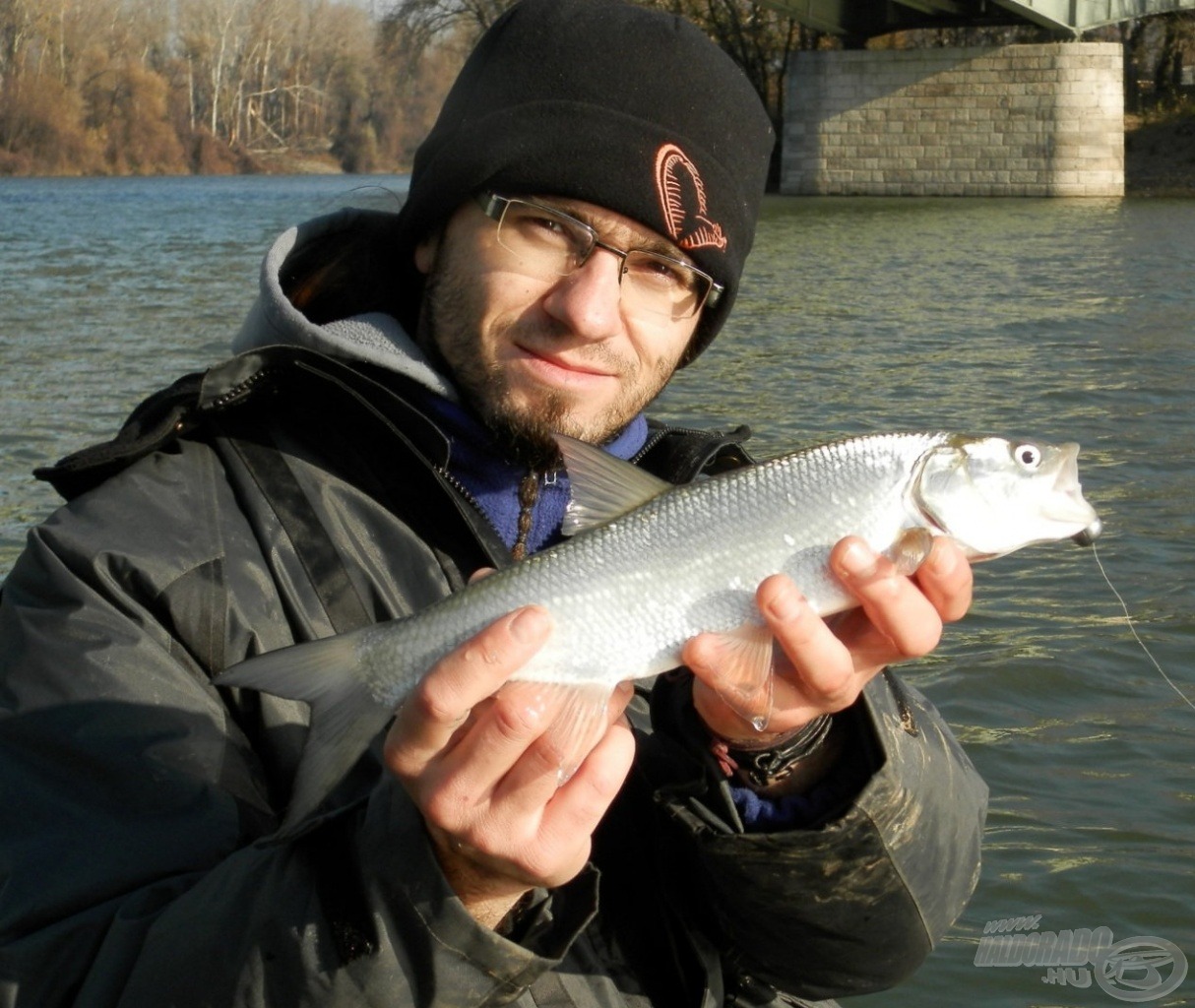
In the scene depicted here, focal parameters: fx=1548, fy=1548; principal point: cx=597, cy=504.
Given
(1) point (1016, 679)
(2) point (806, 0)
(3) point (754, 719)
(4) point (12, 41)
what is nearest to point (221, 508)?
(3) point (754, 719)

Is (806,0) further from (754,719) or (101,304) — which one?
(754,719)

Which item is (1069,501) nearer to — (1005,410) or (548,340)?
(548,340)

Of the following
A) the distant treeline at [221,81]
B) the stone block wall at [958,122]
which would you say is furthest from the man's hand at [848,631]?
the distant treeline at [221,81]

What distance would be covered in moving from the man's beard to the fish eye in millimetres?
890

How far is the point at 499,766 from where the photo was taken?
2.05 metres

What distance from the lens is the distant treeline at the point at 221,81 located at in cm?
8512

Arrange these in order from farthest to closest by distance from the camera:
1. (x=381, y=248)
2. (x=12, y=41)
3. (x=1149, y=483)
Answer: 1. (x=12, y=41)
2. (x=1149, y=483)
3. (x=381, y=248)

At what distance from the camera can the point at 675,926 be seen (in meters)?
2.83

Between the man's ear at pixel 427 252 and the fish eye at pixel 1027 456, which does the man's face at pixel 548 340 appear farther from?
the fish eye at pixel 1027 456

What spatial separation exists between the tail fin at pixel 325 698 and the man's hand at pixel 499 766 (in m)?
0.15

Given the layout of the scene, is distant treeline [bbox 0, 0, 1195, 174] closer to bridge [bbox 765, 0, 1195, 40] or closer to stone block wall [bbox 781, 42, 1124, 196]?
bridge [bbox 765, 0, 1195, 40]

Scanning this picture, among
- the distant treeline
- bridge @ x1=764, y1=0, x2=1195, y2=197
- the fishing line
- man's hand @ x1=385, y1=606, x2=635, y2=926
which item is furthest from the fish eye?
the distant treeline

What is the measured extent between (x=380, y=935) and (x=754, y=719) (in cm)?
66

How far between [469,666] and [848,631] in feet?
2.37
